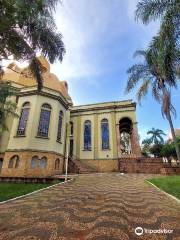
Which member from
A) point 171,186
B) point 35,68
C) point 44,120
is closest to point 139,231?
point 171,186

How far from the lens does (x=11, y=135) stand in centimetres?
1836

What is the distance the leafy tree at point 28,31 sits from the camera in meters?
8.53

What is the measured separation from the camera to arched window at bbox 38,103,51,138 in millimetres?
18734

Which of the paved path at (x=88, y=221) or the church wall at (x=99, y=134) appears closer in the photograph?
the paved path at (x=88, y=221)

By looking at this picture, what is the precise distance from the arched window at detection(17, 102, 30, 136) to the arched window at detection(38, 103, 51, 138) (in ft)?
5.41

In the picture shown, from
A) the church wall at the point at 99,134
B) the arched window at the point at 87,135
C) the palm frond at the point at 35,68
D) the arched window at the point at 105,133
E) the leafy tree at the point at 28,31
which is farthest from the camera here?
the arched window at the point at 87,135

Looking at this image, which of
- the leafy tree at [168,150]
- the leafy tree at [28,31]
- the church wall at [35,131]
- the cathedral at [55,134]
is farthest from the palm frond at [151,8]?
the leafy tree at [168,150]

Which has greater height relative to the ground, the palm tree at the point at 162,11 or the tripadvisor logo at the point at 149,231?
the palm tree at the point at 162,11

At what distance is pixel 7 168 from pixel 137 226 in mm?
16390

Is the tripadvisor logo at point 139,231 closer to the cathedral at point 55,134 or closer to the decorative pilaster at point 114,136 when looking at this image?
the cathedral at point 55,134

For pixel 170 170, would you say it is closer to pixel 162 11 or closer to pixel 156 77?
pixel 156 77

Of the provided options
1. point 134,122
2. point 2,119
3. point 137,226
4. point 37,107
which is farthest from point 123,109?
point 137,226

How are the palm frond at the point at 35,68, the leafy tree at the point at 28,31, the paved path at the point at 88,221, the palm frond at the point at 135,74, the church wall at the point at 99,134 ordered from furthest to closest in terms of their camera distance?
the church wall at the point at 99,134 < the palm frond at the point at 135,74 < the palm frond at the point at 35,68 < the leafy tree at the point at 28,31 < the paved path at the point at 88,221

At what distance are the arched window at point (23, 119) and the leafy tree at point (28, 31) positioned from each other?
30.4 feet
